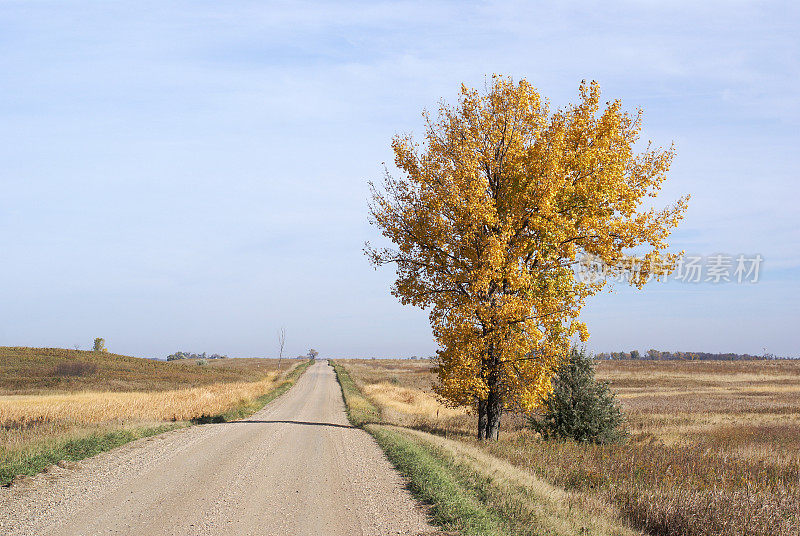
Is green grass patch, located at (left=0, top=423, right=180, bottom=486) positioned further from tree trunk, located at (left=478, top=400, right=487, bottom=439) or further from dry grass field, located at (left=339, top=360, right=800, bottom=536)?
tree trunk, located at (left=478, top=400, right=487, bottom=439)

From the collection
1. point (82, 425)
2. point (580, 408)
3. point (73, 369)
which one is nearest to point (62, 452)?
point (82, 425)

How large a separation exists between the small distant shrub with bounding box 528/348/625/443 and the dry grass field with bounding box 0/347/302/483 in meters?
14.4

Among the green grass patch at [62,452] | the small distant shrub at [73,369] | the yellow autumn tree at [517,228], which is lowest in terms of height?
the small distant shrub at [73,369]

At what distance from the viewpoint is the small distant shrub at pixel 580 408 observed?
72.3 ft

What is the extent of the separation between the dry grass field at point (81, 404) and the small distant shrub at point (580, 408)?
14.4 meters

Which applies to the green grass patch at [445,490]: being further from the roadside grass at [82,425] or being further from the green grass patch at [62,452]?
the roadside grass at [82,425]

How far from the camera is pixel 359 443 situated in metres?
17.9

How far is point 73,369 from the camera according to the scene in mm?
69938

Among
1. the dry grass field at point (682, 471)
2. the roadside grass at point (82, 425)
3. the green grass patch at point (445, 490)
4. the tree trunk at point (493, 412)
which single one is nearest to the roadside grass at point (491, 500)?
the green grass patch at point (445, 490)

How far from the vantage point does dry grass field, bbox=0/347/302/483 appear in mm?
15070

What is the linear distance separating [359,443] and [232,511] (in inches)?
335

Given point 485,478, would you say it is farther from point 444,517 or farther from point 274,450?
point 274,450

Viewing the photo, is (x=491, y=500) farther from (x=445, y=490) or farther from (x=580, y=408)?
(x=580, y=408)

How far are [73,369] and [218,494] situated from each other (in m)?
69.8
